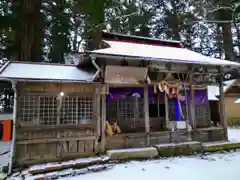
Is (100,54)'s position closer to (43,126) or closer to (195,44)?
(43,126)

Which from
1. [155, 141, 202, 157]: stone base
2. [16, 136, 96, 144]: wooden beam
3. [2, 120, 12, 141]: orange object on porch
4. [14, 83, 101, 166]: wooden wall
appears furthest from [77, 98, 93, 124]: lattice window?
[2, 120, 12, 141]: orange object on porch

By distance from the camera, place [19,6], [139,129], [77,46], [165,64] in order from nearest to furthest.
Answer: [165,64]
[139,129]
[19,6]
[77,46]

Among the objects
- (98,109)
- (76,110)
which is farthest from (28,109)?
(98,109)

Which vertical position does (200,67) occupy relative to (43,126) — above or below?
above

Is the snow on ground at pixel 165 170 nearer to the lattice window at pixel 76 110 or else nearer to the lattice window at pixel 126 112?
the lattice window at pixel 76 110

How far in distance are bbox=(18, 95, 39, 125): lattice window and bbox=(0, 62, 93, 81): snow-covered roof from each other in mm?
661

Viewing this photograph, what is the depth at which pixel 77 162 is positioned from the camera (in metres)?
5.37

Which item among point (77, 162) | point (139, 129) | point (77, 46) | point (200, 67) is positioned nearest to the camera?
point (77, 162)

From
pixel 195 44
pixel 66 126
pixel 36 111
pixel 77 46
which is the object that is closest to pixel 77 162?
pixel 66 126

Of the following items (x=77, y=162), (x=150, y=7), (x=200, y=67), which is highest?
(x=150, y=7)

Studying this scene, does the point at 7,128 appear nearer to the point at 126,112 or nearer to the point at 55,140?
the point at 55,140

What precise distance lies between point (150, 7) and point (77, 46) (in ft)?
Answer: 27.5

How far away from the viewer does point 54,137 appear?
223 inches

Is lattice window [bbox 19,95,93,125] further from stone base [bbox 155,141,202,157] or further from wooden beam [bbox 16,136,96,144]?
stone base [bbox 155,141,202,157]
